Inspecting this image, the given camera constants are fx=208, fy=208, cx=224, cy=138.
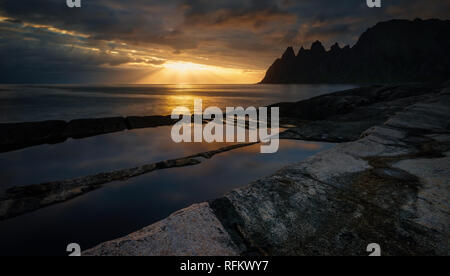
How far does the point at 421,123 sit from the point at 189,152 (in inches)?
330

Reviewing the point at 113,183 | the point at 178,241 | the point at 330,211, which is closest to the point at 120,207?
the point at 113,183

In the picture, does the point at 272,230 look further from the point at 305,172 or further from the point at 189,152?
the point at 189,152

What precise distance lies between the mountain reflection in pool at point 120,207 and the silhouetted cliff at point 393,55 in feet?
503

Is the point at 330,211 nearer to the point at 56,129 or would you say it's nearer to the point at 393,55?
the point at 56,129

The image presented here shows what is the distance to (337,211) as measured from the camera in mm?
2297

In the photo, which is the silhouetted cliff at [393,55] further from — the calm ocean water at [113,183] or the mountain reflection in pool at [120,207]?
the mountain reflection in pool at [120,207]

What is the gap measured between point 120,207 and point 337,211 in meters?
4.66

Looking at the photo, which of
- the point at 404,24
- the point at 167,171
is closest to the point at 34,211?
the point at 167,171

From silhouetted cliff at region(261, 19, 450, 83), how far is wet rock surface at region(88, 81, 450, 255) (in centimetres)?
15365

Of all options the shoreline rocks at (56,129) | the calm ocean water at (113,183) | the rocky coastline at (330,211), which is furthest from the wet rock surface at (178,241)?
the shoreline rocks at (56,129)

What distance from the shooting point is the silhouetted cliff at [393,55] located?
127 meters

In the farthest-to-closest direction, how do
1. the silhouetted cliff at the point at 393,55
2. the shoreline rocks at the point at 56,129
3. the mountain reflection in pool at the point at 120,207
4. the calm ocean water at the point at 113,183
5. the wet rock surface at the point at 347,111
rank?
the silhouetted cliff at the point at 393,55 < the shoreline rocks at the point at 56,129 < the wet rock surface at the point at 347,111 < the calm ocean water at the point at 113,183 < the mountain reflection in pool at the point at 120,207

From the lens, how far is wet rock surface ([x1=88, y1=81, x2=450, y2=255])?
181 centimetres

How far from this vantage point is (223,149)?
9.27 metres
